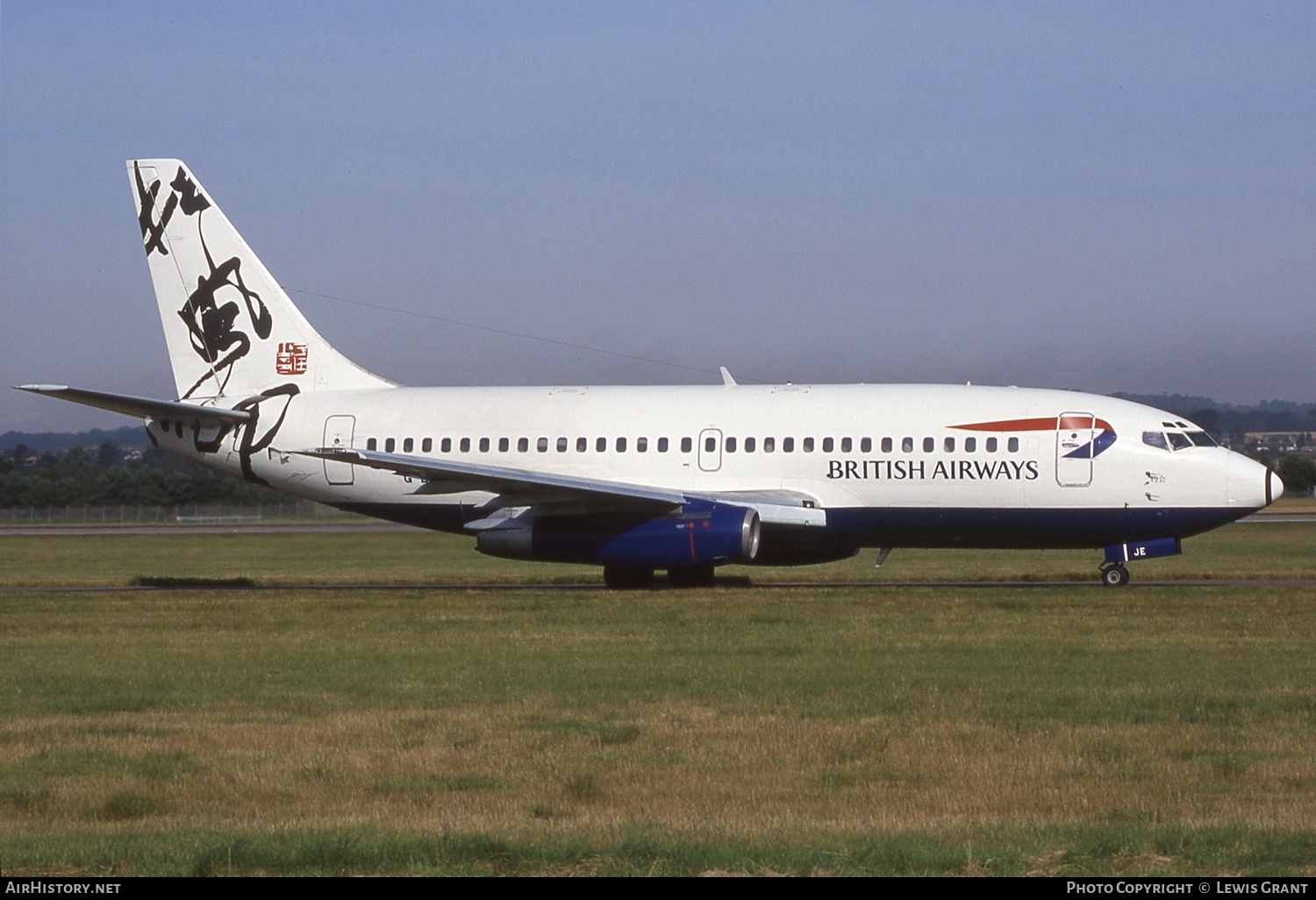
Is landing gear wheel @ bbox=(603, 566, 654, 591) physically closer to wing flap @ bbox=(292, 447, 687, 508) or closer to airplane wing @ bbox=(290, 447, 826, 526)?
airplane wing @ bbox=(290, 447, 826, 526)

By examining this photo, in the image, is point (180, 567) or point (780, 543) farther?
point (180, 567)

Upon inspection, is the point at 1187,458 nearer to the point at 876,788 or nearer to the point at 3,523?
the point at 876,788

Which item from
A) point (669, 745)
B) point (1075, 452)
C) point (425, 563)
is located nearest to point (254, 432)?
point (425, 563)

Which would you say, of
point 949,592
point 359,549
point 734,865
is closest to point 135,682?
point 734,865

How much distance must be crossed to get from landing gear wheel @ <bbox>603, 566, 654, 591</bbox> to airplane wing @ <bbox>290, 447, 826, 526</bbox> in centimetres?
164

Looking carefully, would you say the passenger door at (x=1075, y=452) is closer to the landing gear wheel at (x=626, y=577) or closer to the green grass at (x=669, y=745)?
the green grass at (x=669, y=745)

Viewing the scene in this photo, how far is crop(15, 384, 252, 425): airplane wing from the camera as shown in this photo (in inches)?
1115

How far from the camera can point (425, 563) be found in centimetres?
4144

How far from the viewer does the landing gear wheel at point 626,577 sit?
2961 cm

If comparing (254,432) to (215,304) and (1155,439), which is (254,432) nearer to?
(215,304)

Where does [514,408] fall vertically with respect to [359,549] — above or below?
above

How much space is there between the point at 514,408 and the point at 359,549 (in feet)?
58.3

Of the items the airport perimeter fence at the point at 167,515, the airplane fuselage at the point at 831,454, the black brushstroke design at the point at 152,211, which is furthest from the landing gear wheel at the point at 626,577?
the airport perimeter fence at the point at 167,515
